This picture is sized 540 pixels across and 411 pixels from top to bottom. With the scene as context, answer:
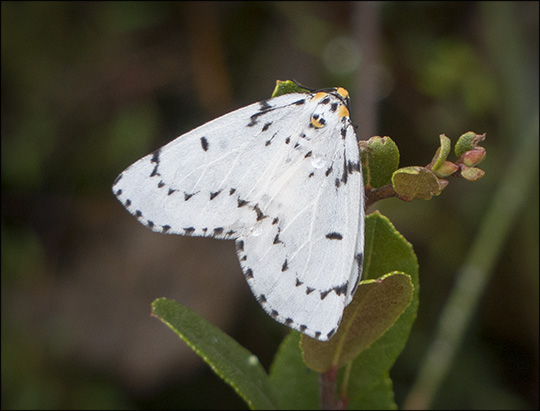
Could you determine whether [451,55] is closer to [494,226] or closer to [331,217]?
[494,226]

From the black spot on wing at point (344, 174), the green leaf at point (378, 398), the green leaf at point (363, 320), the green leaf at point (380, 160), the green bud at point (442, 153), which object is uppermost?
the green bud at point (442, 153)

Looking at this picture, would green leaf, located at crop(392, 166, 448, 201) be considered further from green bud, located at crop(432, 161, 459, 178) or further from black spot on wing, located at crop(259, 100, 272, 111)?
black spot on wing, located at crop(259, 100, 272, 111)

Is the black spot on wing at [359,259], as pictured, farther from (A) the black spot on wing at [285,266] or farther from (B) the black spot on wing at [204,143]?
(B) the black spot on wing at [204,143]

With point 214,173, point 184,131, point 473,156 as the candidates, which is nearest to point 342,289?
point 473,156

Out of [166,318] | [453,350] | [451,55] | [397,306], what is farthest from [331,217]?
[451,55]

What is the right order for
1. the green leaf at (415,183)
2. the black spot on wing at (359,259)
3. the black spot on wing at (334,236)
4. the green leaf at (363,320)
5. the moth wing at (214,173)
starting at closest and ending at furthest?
1. the green leaf at (415,183)
2. the green leaf at (363,320)
3. the black spot on wing at (359,259)
4. the black spot on wing at (334,236)
5. the moth wing at (214,173)

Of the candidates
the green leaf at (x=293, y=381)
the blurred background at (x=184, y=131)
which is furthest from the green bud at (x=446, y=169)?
the blurred background at (x=184, y=131)

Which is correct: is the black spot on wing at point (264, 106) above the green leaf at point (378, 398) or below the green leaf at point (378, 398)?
above
